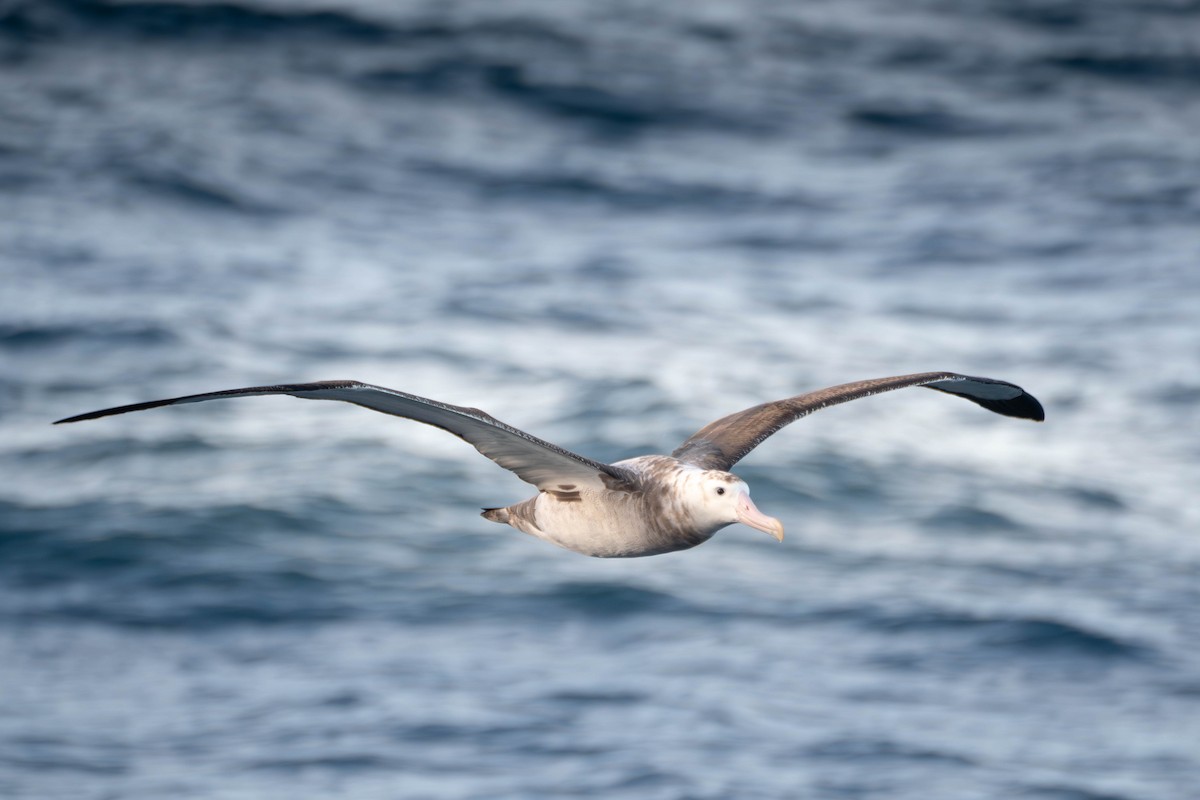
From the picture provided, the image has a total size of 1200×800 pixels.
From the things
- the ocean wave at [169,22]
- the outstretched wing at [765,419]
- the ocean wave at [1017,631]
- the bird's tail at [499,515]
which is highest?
the ocean wave at [169,22]

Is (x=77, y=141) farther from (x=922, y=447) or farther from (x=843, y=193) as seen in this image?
(x=922, y=447)

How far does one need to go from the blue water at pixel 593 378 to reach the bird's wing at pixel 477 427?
8925 mm

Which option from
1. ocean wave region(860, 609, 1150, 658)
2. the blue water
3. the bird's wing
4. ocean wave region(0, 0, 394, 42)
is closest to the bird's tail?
the bird's wing

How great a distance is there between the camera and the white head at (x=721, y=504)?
367 inches

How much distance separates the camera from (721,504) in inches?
369

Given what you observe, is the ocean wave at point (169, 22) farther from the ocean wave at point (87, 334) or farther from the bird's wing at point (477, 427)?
the bird's wing at point (477, 427)

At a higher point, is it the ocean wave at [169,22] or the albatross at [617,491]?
the ocean wave at [169,22]

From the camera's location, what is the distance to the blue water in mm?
19375

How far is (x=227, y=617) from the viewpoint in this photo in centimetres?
2166

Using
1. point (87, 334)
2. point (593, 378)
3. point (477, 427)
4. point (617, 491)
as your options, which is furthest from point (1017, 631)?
point (87, 334)

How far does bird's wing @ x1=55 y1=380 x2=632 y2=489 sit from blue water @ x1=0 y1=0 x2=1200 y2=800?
893 centimetres

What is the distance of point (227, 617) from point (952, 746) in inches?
369


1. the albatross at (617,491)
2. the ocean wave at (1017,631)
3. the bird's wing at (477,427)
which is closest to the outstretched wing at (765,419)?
the albatross at (617,491)

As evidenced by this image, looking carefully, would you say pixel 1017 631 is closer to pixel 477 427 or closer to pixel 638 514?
pixel 638 514
